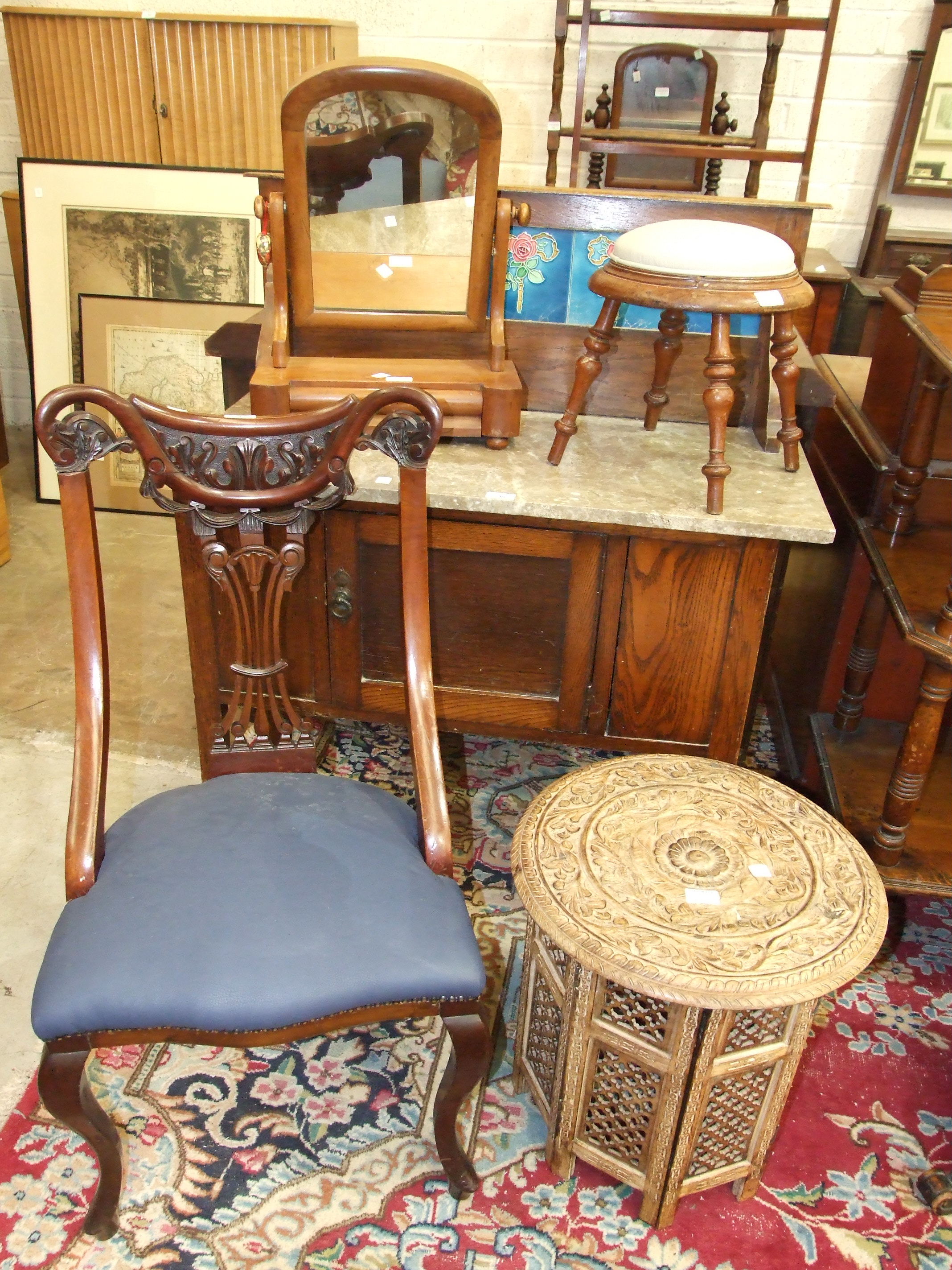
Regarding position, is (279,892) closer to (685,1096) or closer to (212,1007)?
(212,1007)

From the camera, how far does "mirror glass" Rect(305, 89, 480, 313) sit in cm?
178

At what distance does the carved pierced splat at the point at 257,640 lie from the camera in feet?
4.82

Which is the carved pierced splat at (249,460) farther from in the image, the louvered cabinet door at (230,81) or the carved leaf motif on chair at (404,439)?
the louvered cabinet door at (230,81)

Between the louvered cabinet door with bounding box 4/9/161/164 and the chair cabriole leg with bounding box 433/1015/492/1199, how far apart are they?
3.40m

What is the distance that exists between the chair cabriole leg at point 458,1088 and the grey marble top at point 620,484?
2.87 ft

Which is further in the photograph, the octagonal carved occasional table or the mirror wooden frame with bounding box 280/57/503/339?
the mirror wooden frame with bounding box 280/57/503/339

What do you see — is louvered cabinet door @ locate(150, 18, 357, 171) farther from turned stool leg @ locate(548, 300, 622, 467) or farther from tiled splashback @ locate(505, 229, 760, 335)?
turned stool leg @ locate(548, 300, 622, 467)

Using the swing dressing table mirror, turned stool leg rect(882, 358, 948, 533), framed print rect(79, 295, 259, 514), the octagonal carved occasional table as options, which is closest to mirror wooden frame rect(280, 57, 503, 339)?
the swing dressing table mirror

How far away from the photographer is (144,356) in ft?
12.1

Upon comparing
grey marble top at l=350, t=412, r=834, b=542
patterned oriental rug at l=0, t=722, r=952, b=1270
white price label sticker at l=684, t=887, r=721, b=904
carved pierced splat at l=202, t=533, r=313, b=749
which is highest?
grey marble top at l=350, t=412, r=834, b=542

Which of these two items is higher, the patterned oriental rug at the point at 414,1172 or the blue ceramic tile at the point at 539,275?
the blue ceramic tile at the point at 539,275

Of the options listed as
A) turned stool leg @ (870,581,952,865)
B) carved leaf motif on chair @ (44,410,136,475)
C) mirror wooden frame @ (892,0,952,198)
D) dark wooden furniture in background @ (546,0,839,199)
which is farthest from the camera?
mirror wooden frame @ (892,0,952,198)

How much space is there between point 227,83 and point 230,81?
→ 0.01 metres

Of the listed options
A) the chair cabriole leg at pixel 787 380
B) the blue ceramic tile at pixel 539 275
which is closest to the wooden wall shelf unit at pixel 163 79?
the blue ceramic tile at pixel 539 275
